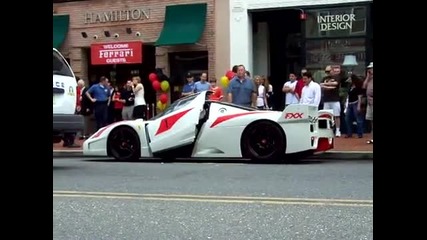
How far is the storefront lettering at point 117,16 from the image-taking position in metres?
19.4

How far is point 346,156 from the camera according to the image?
1250 centimetres

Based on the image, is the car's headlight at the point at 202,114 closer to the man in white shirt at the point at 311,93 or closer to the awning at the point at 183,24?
the man in white shirt at the point at 311,93

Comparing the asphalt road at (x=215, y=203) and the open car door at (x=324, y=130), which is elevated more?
the open car door at (x=324, y=130)

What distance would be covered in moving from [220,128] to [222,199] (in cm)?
463

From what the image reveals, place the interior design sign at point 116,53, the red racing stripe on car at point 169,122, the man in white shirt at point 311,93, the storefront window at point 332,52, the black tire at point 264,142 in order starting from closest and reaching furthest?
the black tire at point 264,142 → the red racing stripe on car at point 169,122 → the man in white shirt at point 311,93 → the storefront window at point 332,52 → the interior design sign at point 116,53

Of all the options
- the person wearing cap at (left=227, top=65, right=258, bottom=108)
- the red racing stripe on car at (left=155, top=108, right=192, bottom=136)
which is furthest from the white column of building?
the red racing stripe on car at (left=155, top=108, right=192, bottom=136)

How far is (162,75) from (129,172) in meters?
9.02

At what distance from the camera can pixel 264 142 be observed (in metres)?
11.2

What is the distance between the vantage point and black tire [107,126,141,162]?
12.2m

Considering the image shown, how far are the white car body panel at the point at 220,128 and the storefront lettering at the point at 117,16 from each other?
7880mm

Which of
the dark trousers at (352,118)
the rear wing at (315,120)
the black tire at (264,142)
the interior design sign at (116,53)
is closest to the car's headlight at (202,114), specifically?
the black tire at (264,142)
